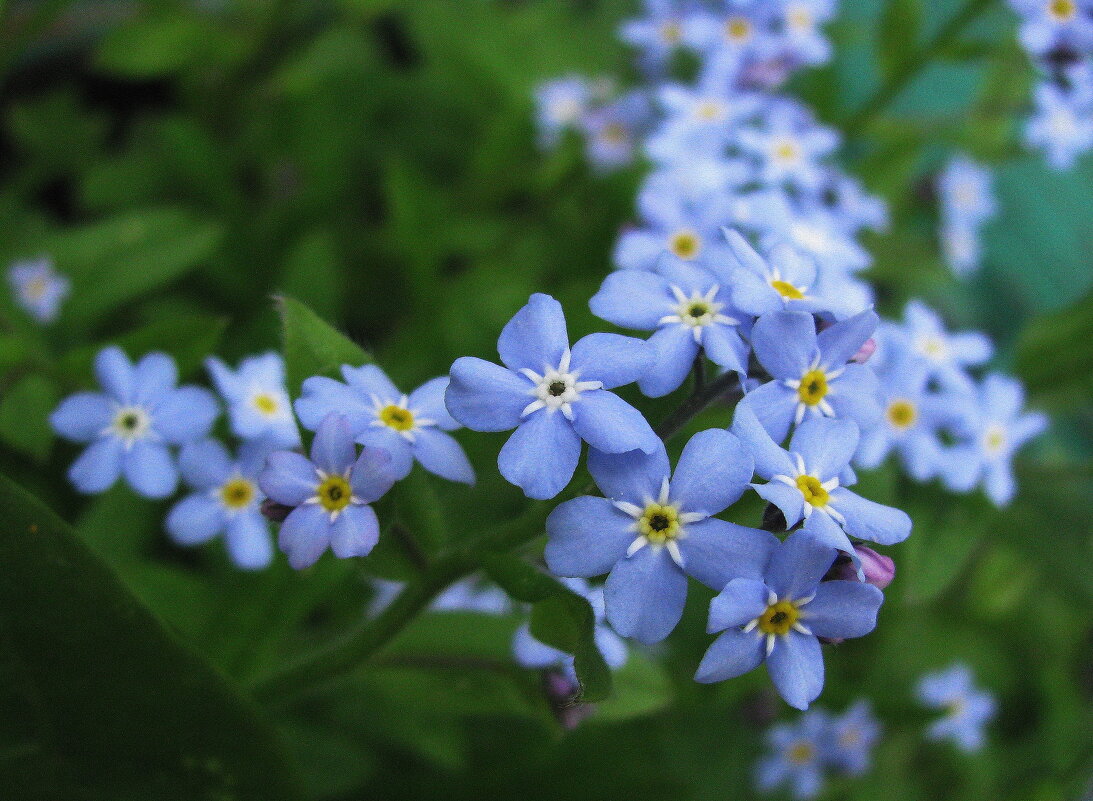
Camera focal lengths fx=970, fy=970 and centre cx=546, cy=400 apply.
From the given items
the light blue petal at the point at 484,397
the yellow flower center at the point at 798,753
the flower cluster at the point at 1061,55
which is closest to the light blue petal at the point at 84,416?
the light blue petal at the point at 484,397

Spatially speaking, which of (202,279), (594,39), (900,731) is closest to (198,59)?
(202,279)

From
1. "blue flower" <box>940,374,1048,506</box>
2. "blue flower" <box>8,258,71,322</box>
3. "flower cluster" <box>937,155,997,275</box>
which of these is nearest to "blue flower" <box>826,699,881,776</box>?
"blue flower" <box>940,374,1048,506</box>

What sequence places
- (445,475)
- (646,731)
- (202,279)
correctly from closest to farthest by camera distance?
1. (445,475)
2. (646,731)
3. (202,279)

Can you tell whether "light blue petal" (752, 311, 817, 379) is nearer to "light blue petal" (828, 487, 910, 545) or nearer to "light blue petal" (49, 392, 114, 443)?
"light blue petal" (828, 487, 910, 545)

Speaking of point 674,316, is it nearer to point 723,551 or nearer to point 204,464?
point 723,551

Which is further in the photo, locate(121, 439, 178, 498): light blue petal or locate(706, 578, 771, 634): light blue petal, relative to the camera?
locate(121, 439, 178, 498): light blue petal

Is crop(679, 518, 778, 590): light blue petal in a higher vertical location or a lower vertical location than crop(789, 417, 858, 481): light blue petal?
lower

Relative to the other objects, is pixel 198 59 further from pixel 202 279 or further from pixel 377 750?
pixel 377 750
